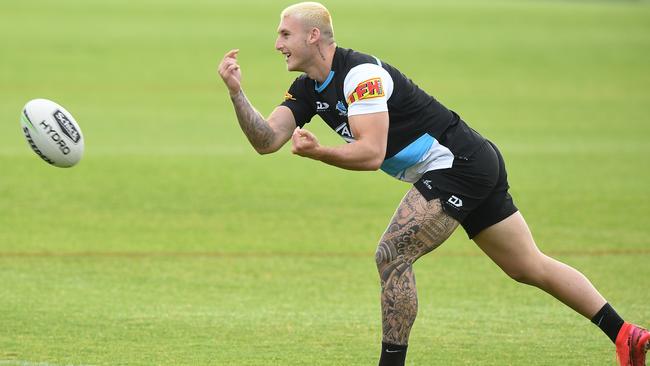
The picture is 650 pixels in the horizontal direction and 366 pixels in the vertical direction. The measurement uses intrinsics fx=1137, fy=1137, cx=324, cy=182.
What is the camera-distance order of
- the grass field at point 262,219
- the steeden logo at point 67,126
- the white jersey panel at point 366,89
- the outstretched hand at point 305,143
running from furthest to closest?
the grass field at point 262,219 < the steeden logo at point 67,126 < the white jersey panel at point 366,89 < the outstretched hand at point 305,143

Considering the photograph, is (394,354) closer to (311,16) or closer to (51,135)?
(311,16)

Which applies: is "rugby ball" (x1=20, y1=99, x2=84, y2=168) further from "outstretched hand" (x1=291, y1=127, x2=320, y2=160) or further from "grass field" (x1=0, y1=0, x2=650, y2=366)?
"outstretched hand" (x1=291, y1=127, x2=320, y2=160)

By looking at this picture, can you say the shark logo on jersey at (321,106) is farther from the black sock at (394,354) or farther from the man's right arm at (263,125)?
the black sock at (394,354)

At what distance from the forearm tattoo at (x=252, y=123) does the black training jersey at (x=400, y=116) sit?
1.32 ft

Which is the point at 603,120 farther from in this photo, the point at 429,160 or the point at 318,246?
the point at 429,160

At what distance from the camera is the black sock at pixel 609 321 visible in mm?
8070

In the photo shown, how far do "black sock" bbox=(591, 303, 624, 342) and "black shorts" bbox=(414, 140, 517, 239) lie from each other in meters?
0.98

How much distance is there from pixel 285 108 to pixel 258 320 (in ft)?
8.05

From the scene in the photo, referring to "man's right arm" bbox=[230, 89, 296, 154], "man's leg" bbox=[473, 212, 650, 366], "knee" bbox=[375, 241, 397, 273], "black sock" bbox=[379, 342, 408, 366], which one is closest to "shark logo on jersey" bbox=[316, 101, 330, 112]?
"man's right arm" bbox=[230, 89, 296, 154]

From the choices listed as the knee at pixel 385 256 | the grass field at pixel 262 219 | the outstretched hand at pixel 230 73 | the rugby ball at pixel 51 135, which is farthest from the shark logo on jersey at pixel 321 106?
the rugby ball at pixel 51 135

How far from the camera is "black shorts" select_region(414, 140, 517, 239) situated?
306 inches

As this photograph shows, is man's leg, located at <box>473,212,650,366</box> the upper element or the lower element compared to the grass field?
upper

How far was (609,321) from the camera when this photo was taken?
809cm

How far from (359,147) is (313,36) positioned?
0.93 meters
